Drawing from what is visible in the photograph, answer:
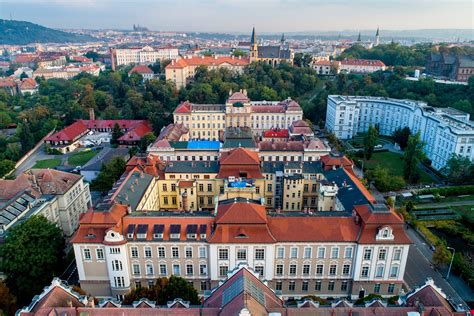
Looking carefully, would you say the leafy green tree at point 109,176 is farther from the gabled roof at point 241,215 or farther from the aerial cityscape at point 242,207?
the gabled roof at point 241,215

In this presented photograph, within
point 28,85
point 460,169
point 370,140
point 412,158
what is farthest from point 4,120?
point 460,169

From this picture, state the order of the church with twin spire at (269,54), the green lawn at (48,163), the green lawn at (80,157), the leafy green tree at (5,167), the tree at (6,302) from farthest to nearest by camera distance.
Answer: the church with twin spire at (269,54) → the green lawn at (80,157) → the green lawn at (48,163) → the leafy green tree at (5,167) → the tree at (6,302)

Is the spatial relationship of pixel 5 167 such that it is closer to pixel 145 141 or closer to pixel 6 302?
pixel 145 141

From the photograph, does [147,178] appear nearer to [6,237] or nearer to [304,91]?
[6,237]

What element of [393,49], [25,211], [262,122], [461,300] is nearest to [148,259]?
[25,211]

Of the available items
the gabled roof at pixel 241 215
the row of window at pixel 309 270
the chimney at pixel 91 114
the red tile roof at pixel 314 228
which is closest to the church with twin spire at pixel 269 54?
the chimney at pixel 91 114

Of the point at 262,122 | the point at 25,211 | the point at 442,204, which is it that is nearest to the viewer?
the point at 25,211
